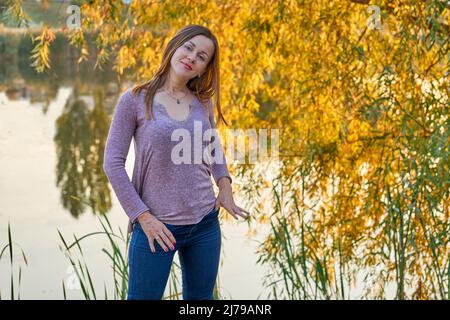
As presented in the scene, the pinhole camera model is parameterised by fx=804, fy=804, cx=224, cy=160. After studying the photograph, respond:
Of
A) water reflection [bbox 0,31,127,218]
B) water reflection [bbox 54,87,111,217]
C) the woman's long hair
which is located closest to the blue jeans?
the woman's long hair

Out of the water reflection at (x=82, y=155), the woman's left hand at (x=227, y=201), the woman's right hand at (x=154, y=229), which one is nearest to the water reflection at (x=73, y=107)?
the water reflection at (x=82, y=155)

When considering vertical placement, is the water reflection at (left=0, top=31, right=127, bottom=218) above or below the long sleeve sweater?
Result: above

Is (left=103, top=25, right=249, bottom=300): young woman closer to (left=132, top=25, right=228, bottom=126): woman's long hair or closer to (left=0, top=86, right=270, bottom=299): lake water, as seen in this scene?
(left=132, top=25, right=228, bottom=126): woman's long hair

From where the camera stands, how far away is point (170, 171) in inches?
67.9

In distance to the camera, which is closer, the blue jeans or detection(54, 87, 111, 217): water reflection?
the blue jeans

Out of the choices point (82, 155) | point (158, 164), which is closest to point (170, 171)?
point (158, 164)

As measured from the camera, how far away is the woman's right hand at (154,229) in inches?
66.1

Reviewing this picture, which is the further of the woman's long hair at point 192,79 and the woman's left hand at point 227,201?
the woman's left hand at point 227,201

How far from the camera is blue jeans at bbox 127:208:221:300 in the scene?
5.65 ft

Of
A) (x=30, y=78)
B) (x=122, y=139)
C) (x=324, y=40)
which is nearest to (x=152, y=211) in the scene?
(x=122, y=139)

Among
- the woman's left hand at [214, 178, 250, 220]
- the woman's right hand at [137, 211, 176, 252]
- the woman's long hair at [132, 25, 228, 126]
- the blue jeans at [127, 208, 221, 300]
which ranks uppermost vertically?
the woman's long hair at [132, 25, 228, 126]

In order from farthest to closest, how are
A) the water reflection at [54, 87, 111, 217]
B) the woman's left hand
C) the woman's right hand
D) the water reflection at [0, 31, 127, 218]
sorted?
the water reflection at [0, 31, 127, 218] → the water reflection at [54, 87, 111, 217] → the woman's left hand → the woman's right hand

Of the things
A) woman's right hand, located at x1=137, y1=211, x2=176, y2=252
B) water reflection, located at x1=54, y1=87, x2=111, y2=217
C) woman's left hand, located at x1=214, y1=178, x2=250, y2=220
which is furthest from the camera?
water reflection, located at x1=54, y1=87, x2=111, y2=217

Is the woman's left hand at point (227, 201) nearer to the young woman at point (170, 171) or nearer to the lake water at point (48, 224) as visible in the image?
the young woman at point (170, 171)
